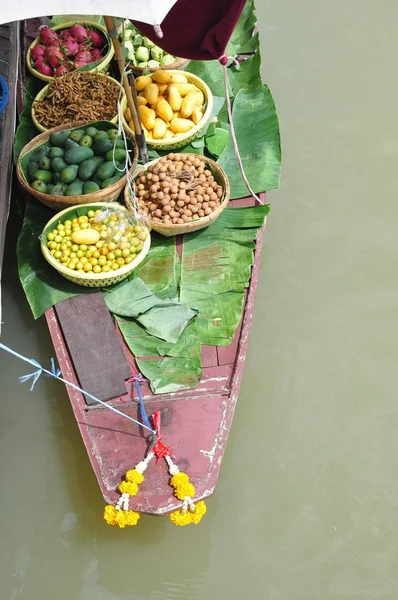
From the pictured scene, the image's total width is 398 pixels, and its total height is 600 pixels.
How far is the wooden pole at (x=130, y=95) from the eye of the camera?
3.04 meters

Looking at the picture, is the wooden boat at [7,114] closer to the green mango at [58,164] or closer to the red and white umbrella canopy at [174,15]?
the green mango at [58,164]

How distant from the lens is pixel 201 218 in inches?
140

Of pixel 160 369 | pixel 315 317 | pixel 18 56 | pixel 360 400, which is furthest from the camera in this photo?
pixel 18 56

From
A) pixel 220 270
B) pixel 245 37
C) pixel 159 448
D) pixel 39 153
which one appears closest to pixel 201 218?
pixel 220 270

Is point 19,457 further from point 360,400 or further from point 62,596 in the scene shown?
point 360,400

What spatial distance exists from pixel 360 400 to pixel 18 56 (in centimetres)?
369

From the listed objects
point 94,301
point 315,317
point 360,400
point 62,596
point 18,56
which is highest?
point 18,56

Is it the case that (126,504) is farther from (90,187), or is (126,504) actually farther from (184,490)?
(90,187)

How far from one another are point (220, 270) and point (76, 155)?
3.79 feet

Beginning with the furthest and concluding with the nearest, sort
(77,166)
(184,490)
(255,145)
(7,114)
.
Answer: (7,114) → (255,145) → (77,166) → (184,490)

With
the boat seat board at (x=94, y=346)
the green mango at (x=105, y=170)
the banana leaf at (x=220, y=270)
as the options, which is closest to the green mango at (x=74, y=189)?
the green mango at (x=105, y=170)

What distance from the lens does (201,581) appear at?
337cm

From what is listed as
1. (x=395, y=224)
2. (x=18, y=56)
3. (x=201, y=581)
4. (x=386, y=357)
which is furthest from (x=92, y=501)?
(x=18, y=56)

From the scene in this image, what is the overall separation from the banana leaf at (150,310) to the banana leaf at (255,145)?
38.3 inches
